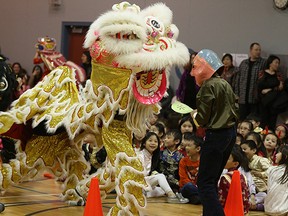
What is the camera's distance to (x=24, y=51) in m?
15.0

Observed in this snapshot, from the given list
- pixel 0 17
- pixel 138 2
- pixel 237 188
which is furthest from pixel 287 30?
pixel 0 17

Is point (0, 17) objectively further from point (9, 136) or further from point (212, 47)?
point (9, 136)

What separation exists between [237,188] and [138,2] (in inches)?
317

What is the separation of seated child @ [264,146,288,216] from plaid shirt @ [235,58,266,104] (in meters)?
4.14

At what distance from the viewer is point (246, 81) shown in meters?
10.8

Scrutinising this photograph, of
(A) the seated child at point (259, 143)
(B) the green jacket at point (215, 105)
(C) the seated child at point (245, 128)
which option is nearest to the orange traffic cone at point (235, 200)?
(B) the green jacket at point (215, 105)

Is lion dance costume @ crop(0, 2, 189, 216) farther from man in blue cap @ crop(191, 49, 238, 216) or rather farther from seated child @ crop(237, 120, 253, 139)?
seated child @ crop(237, 120, 253, 139)

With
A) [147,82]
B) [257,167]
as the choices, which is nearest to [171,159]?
[257,167]

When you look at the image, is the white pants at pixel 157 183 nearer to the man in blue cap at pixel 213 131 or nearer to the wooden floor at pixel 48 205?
the wooden floor at pixel 48 205

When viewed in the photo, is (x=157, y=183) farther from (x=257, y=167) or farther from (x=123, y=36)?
(x=123, y=36)

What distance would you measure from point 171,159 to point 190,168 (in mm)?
458

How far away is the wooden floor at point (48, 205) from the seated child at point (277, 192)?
0.24 metres

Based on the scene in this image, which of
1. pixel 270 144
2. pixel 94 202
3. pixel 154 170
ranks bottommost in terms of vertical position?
pixel 154 170

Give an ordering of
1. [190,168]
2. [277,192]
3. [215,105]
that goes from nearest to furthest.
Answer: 1. [215,105]
2. [277,192]
3. [190,168]
